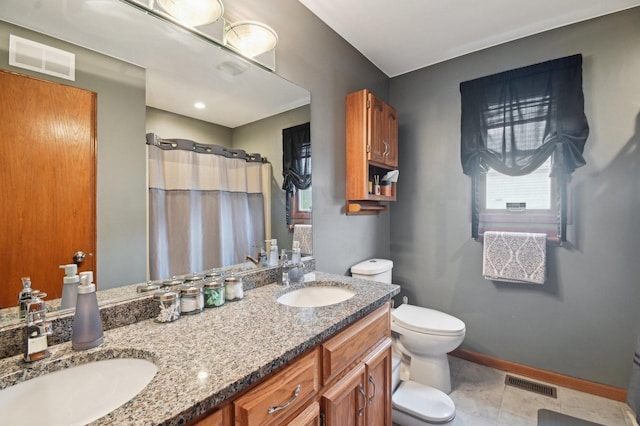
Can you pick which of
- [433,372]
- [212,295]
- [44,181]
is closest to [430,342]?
[433,372]

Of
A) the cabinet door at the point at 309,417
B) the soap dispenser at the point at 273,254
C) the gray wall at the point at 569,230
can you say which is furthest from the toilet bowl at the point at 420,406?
the soap dispenser at the point at 273,254

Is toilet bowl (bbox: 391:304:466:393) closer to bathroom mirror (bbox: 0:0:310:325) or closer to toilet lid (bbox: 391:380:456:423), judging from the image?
toilet lid (bbox: 391:380:456:423)

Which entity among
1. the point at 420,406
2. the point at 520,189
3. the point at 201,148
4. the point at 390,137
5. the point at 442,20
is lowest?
the point at 420,406

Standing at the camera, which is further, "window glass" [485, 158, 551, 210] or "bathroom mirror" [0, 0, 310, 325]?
"window glass" [485, 158, 551, 210]

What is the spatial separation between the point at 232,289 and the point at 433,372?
152 centimetres

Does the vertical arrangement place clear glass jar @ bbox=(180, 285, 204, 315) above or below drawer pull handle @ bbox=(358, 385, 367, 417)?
above

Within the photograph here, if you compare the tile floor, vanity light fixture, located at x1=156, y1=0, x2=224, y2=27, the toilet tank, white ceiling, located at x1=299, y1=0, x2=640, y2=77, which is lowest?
the tile floor

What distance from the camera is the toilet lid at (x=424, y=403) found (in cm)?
155

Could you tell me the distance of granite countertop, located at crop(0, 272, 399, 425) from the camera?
0.56 metres

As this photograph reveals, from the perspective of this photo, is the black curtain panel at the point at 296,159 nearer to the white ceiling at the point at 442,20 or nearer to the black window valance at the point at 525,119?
the white ceiling at the point at 442,20

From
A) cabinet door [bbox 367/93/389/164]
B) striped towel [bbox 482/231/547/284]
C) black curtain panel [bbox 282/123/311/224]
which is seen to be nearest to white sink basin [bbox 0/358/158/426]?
black curtain panel [bbox 282/123/311/224]

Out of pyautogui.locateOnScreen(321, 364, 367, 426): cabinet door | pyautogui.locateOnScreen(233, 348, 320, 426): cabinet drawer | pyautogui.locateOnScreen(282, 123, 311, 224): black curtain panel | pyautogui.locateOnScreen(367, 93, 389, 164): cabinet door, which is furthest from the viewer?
pyautogui.locateOnScreen(367, 93, 389, 164): cabinet door

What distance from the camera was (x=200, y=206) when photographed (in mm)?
1242

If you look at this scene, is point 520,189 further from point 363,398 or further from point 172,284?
point 172,284
